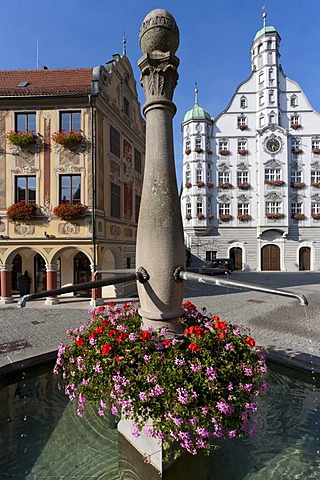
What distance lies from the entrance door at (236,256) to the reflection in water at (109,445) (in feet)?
96.8

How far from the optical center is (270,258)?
3291 cm

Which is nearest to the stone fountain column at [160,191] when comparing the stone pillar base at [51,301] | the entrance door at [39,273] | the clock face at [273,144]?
the stone pillar base at [51,301]

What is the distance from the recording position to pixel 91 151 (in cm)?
1319

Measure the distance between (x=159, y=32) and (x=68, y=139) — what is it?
10.8m

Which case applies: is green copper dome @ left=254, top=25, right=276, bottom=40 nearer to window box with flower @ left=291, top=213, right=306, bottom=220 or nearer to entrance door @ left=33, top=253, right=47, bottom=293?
window box with flower @ left=291, top=213, right=306, bottom=220

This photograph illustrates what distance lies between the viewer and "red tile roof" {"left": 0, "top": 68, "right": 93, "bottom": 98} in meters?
13.1

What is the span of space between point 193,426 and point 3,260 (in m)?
13.7

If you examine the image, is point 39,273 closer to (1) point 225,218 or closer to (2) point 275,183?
(1) point 225,218

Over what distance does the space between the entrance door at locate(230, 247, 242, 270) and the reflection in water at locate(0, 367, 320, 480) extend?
29.5m

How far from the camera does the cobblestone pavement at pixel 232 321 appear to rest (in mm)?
6352

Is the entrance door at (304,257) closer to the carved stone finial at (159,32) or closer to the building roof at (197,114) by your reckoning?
the building roof at (197,114)

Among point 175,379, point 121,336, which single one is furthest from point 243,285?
point 121,336

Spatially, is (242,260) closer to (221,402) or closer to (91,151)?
(91,151)

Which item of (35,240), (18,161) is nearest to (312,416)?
(35,240)
